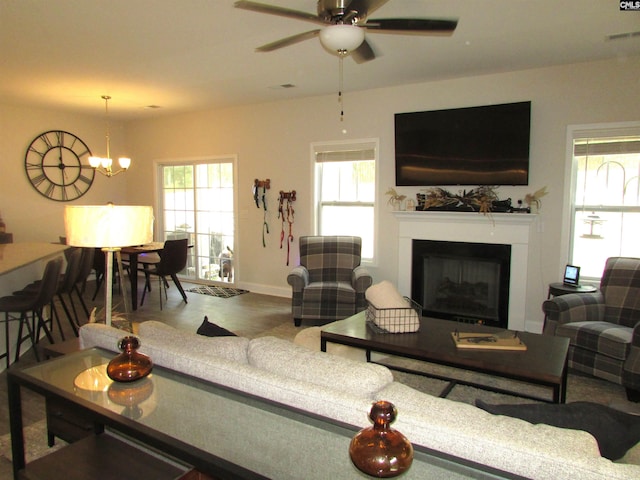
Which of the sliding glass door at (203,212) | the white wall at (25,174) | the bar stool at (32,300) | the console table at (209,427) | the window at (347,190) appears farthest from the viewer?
the sliding glass door at (203,212)

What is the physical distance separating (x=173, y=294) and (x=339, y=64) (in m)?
3.89

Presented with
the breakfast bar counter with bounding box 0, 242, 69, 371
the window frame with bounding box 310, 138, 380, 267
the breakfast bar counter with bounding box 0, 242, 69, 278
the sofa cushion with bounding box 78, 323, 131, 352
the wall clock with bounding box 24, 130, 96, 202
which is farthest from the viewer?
the wall clock with bounding box 24, 130, 96, 202

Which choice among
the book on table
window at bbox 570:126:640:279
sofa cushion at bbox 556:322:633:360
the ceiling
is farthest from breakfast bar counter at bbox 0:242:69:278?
window at bbox 570:126:640:279

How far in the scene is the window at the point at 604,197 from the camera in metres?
4.04

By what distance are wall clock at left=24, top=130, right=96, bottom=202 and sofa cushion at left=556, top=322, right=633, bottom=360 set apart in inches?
274

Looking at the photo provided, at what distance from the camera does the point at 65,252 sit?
448cm

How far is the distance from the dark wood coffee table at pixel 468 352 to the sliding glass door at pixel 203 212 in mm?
3978

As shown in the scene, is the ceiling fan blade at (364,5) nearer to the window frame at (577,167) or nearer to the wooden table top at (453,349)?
the wooden table top at (453,349)

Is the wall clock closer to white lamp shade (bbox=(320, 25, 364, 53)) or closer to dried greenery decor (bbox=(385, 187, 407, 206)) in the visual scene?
dried greenery decor (bbox=(385, 187, 407, 206))

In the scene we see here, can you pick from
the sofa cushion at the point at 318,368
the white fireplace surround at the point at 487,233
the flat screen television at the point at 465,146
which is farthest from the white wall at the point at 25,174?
the sofa cushion at the point at 318,368

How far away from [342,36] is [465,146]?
2666 mm

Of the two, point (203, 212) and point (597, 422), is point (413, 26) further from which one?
point (203, 212)

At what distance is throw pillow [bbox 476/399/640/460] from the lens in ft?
4.26

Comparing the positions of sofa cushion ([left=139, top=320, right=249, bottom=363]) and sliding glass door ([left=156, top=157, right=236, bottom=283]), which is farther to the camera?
sliding glass door ([left=156, top=157, right=236, bottom=283])
